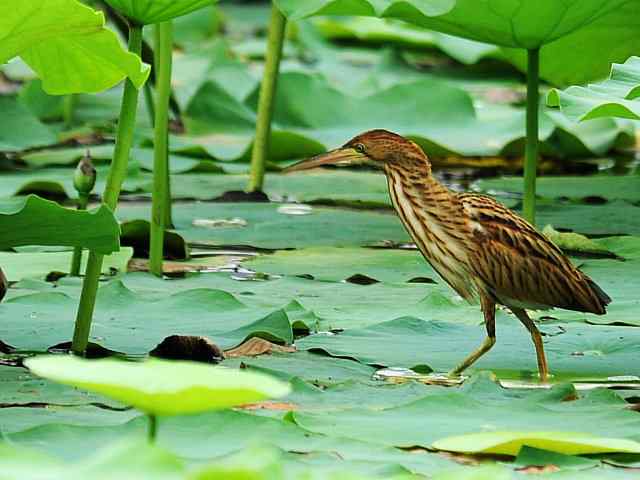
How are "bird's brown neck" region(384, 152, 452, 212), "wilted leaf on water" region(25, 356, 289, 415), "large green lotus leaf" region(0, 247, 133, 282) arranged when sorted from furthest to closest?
"large green lotus leaf" region(0, 247, 133, 282)
"bird's brown neck" region(384, 152, 452, 212)
"wilted leaf on water" region(25, 356, 289, 415)

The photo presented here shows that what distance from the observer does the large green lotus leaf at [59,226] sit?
2.91 m

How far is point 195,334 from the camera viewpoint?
3404 millimetres

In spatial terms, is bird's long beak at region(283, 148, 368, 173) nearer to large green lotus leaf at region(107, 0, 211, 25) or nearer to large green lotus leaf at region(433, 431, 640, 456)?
large green lotus leaf at region(107, 0, 211, 25)

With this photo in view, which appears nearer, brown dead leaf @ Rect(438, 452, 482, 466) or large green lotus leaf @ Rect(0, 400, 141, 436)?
brown dead leaf @ Rect(438, 452, 482, 466)

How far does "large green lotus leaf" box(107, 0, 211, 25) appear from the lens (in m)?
3.01

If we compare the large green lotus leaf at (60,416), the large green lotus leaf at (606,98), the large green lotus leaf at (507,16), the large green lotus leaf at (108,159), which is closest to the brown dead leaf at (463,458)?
the large green lotus leaf at (60,416)

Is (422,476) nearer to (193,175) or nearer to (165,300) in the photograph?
(165,300)

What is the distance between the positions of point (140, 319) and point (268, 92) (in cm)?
186

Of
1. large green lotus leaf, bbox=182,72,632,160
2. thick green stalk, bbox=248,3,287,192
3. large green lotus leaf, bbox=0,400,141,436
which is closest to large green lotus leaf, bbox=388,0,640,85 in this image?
thick green stalk, bbox=248,3,287,192

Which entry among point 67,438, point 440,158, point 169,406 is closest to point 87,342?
point 67,438

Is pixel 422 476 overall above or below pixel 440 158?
below

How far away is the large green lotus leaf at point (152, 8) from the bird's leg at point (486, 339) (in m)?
0.88

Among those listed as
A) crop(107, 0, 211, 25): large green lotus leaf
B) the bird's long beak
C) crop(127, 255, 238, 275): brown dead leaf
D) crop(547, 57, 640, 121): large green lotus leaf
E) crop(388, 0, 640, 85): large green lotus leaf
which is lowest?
crop(127, 255, 238, 275): brown dead leaf

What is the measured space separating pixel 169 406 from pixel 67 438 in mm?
735
